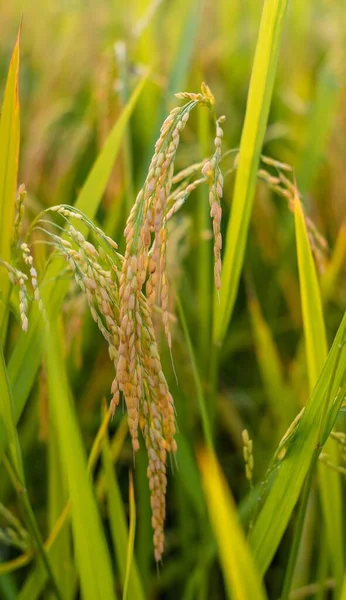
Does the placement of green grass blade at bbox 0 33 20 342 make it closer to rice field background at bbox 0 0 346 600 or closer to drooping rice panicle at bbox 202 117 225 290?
rice field background at bbox 0 0 346 600

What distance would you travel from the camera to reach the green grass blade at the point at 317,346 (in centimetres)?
77

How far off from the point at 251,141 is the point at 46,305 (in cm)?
29

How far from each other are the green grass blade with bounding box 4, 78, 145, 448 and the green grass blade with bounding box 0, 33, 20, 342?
29mm

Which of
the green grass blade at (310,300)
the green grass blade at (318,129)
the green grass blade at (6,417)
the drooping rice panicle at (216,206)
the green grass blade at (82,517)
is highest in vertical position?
the green grass blade at (318,129)

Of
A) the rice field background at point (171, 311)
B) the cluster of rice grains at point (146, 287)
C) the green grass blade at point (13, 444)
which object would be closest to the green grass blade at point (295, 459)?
the rice field background at point (171, 311)

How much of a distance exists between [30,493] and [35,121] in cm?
87

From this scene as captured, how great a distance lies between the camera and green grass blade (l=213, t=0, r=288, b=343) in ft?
2.44

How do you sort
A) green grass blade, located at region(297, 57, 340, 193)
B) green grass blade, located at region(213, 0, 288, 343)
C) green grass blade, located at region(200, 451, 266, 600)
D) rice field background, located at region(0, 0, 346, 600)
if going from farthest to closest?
green grass blade, located at region(297, 57, 340, 193) < green grass blade, located at region(213, 0, 288, 343) < rice field background, located at region(0, 0, 346, 600) < green grass blade, located at region(200, 451, 266, 600)

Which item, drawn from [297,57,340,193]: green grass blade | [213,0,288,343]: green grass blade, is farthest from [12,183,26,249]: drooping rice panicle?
[297,57,340,193]: green grass blade

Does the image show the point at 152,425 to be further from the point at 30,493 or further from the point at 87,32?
the point at 87,32

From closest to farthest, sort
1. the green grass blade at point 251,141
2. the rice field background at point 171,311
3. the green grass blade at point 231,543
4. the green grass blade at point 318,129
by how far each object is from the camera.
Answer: the green grass blade at point 231,543 < the rice field background at point 171,311 < the green grass blade at point 251,141 < the green grass blade at point 318,129

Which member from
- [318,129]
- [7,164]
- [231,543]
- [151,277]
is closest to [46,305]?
[7,164]

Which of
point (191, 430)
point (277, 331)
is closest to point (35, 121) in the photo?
point (277, 331)

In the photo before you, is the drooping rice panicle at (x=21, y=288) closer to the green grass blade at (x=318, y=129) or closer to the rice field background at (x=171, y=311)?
the rice field background at (x=171, y=311)
